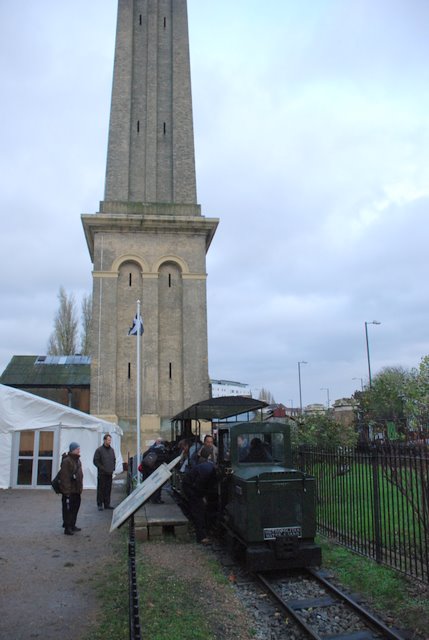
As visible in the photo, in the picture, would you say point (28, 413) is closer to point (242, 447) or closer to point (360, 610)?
point (242, 447)

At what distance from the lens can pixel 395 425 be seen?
11.8m

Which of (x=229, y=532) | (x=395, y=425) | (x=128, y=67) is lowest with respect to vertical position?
(x=229, y=532)

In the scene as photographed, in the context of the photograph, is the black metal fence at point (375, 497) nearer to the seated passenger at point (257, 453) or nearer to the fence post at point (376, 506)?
the fence post at point (376, 506)

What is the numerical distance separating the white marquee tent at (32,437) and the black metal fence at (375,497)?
36.4 ft

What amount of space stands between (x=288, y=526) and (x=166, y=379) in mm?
21197

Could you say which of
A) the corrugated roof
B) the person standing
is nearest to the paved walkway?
the person standing

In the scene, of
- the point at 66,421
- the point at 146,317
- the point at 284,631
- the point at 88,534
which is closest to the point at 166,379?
the point at 146,317

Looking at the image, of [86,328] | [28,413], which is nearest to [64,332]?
[86,328]

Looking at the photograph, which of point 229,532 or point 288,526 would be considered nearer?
point 288,526

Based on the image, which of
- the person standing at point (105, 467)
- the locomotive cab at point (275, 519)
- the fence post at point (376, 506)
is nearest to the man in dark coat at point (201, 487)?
the locomotive cab at point (275, 519)

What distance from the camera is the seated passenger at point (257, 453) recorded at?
9.95 meters

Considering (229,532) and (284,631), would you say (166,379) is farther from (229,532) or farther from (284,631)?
(284,631)

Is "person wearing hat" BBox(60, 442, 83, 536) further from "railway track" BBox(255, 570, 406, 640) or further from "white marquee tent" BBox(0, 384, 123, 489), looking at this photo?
"white marquee tent" BBox(0, 384, 123, 489)

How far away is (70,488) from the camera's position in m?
11.2
